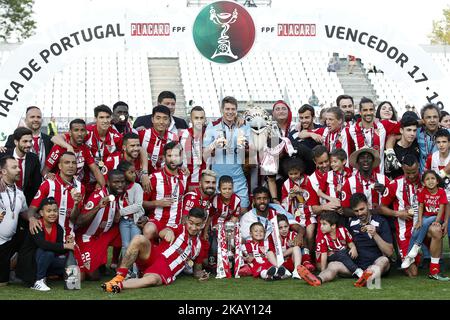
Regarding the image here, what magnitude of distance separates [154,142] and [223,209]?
0.96 meters

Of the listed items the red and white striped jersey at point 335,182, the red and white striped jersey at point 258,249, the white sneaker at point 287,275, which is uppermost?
the red and white striped jersey at point 335,182

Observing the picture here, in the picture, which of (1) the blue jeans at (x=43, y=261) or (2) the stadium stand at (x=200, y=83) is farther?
(2) the stadium stand at (x=200, y=83)

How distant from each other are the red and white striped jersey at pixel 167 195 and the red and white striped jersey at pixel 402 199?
6.36ft

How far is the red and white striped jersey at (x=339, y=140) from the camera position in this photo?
7.67m

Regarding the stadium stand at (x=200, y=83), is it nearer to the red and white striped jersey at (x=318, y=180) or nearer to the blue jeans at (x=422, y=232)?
the red and white striped jersey at (x=318, y=180)

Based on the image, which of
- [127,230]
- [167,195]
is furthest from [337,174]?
[127,230]

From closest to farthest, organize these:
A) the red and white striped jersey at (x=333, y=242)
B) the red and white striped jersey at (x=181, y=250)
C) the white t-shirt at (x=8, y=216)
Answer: the white t-shirt at (x=8, y=216), the red and white striped jersey at (x=181, y=250), the red and white striped jersey at (x=333, y=242)

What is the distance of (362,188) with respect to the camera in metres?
7.26

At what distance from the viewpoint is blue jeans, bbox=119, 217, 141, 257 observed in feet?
23.4

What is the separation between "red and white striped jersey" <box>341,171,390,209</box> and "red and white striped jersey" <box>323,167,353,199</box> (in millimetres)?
38

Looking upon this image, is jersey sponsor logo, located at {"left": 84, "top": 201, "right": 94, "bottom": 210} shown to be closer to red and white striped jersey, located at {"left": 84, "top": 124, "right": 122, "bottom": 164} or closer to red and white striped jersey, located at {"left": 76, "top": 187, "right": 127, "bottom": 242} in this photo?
red and white striped jersey, located at {"left": 76, "top": 187, "right": 127, "bottom": 242}

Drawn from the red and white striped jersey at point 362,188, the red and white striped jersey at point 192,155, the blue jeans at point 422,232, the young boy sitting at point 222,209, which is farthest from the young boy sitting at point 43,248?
the blue jeans at point 422,232

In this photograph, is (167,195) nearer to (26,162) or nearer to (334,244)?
(26,162)

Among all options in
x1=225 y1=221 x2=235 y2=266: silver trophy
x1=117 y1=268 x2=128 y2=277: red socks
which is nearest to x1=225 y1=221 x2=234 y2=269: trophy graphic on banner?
x1=225 y1=221 x2=235 y2=266: silver trophy
